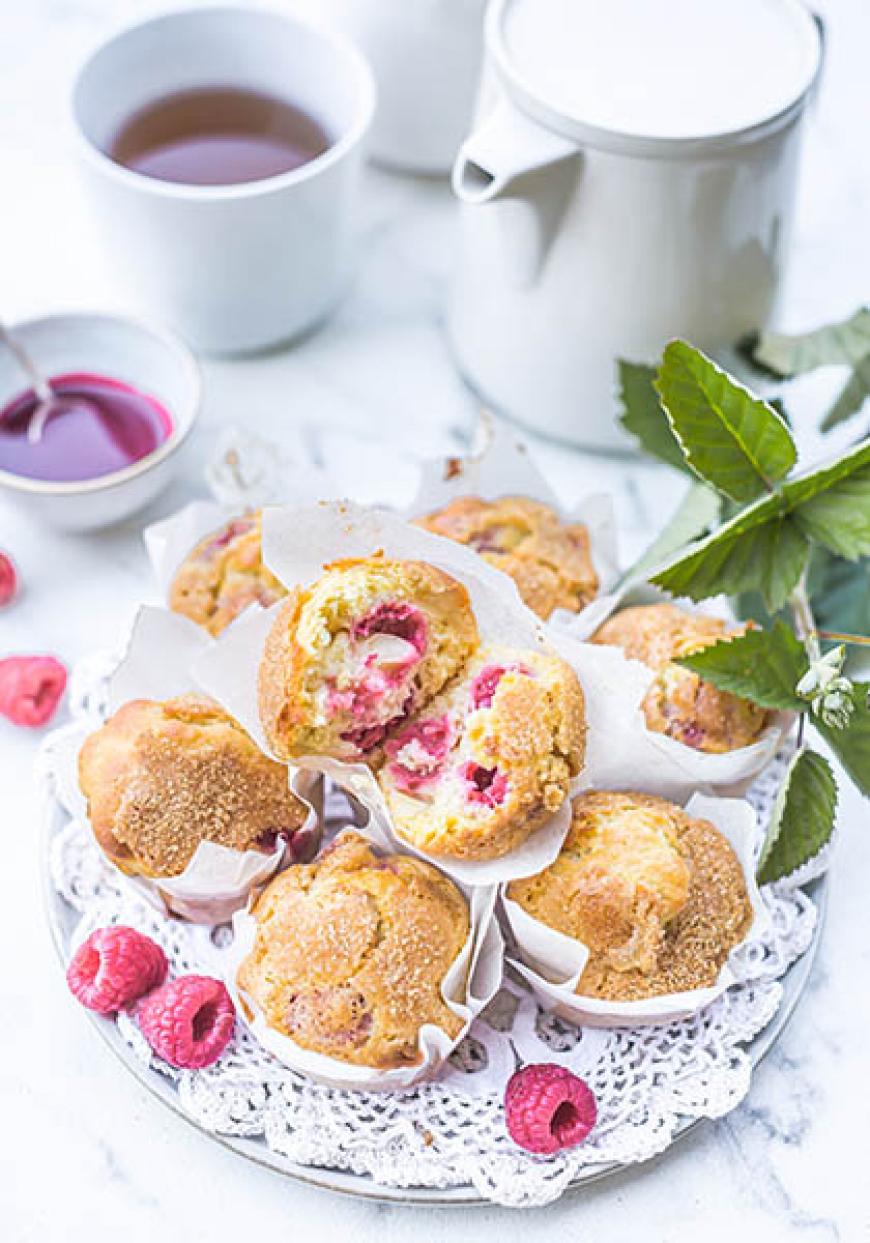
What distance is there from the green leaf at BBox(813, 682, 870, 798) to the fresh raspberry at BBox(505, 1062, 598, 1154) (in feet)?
1.17

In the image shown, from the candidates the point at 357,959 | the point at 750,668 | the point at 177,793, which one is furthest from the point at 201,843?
the point at 750,668

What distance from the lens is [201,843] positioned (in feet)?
4.23

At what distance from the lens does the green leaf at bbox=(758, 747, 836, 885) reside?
1.34 m

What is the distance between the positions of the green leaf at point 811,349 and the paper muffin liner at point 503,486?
280 mm

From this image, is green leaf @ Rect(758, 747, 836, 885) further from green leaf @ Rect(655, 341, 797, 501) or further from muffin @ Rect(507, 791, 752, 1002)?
green leaf @ Rect(655, 341, 797, 501)

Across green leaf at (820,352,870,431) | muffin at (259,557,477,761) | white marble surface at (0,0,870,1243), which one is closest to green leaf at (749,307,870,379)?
green leaf at (820,352,870,431)

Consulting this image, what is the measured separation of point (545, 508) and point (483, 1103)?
0.61m

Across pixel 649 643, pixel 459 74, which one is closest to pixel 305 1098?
pixel 649 643

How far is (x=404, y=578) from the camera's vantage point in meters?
1.27

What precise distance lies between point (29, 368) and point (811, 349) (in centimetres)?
89

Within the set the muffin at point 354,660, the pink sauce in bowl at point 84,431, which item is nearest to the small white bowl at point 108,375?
the pink sauce in bowl at point 84,431

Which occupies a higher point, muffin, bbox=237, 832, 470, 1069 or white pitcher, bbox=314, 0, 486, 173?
white pitcher, bbox=314, 0, 486, 173

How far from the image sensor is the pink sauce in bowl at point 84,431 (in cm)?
172

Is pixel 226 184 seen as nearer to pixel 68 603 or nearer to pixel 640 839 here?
pixel 68 603
